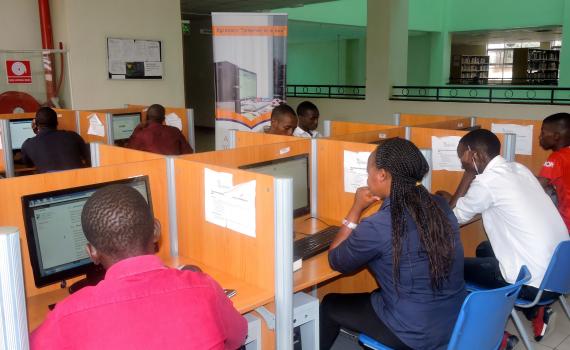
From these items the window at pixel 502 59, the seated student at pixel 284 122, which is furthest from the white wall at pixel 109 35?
the window at pixel 502 59

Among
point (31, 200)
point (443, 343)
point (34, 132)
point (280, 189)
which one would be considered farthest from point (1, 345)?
point (34, 132)

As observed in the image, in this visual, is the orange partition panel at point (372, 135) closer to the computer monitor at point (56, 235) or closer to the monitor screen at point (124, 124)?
the computer monitor at point (56, 235)

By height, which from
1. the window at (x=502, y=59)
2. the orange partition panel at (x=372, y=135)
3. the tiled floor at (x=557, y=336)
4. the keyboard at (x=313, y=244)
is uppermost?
the window at (x=502, y=59)

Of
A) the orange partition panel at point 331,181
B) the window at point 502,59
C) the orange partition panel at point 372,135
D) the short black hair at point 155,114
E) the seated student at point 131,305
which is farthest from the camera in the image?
the window at point 502,59

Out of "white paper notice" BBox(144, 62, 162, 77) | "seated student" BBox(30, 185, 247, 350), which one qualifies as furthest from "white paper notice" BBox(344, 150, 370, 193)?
"white paper notice" BBox(144, 62, 162, 77)

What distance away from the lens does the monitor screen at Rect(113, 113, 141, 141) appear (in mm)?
4961

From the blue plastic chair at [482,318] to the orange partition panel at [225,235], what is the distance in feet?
2.15

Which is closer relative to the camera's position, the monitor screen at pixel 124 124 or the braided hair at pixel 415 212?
the braided hair at pixel 415 212

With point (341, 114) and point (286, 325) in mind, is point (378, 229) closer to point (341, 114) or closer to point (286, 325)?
point (286, 325)

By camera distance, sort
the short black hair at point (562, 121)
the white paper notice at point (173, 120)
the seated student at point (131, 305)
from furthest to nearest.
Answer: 1. the white paper notice at point (173, 120)
2. the short black hair at point (562, 121)
3. the seated student at point (131, 305)

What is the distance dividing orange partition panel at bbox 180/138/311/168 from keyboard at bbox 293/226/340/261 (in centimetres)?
47

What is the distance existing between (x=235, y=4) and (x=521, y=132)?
659 centimetres

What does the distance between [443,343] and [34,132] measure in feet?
13.5

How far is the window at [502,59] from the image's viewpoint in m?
15.9
